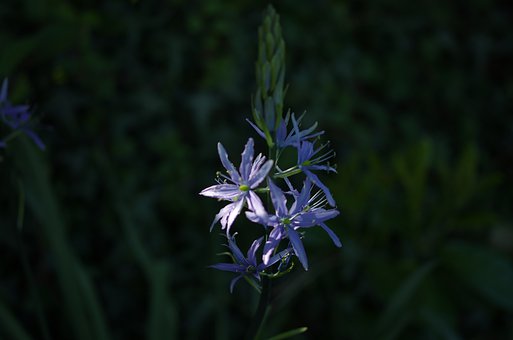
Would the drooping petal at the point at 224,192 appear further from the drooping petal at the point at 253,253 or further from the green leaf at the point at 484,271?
the green leaf at the point at 484,271

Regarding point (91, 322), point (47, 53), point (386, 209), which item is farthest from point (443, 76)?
point (91, 322)

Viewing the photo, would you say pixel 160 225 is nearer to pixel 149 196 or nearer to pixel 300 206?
pixel 149 196

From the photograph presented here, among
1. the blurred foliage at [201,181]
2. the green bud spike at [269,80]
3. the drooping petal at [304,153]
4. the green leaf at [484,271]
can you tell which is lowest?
the green leaf at [484,271]

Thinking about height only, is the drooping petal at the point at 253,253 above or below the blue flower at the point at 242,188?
below

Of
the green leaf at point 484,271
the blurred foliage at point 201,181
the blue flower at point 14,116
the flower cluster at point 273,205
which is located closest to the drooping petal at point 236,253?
the flower cluster at point 273,205

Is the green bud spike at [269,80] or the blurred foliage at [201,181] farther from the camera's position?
the blurred foliage at [201,181]

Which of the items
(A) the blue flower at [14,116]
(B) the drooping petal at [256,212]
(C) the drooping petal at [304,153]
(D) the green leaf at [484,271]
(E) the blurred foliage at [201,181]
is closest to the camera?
(B) the drooping petal at [256,212]
